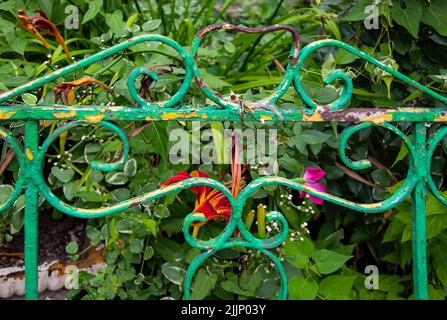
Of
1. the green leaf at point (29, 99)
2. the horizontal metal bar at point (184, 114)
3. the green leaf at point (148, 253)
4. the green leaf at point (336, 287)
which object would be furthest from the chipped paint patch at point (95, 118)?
the green leaf at point (336, 287)

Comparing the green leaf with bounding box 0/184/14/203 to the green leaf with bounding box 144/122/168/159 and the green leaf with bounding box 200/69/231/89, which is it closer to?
the green leaf with bounding box 144/122/168/159

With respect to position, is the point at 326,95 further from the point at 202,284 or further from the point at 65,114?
the point at 65,114

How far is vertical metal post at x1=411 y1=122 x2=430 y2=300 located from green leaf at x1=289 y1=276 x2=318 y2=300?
26 cm

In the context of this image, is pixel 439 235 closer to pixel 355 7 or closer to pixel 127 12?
pixel 355 7

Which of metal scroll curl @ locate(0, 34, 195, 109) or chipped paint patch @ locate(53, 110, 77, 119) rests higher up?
metal scroll curl @ locate(0, 34, 195, 109)

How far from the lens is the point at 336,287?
129 cm

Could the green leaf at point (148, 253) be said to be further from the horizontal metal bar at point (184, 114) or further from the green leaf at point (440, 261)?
the green leaf at point (440, 261)

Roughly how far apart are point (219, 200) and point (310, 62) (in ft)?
1.82

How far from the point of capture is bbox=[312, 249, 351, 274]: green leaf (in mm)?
1269

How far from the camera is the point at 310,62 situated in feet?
4.85

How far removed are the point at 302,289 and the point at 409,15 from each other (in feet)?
2.20

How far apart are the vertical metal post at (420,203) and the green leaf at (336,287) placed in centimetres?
26

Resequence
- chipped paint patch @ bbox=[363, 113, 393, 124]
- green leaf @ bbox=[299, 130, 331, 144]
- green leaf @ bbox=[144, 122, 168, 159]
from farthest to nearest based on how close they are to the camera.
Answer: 1. green leaf @ bbox=[299, 130, 331, 144]
2. green leaf @ bbox=[144, 122, 168, 159]
3. chipped paint patch @ bbox=[363, 113, 393, 124]

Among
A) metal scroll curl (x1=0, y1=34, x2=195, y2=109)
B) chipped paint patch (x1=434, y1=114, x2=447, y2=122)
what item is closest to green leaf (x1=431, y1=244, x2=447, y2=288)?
chipped paint patch (x1=434, y1=114, x2=447, y2=122)
